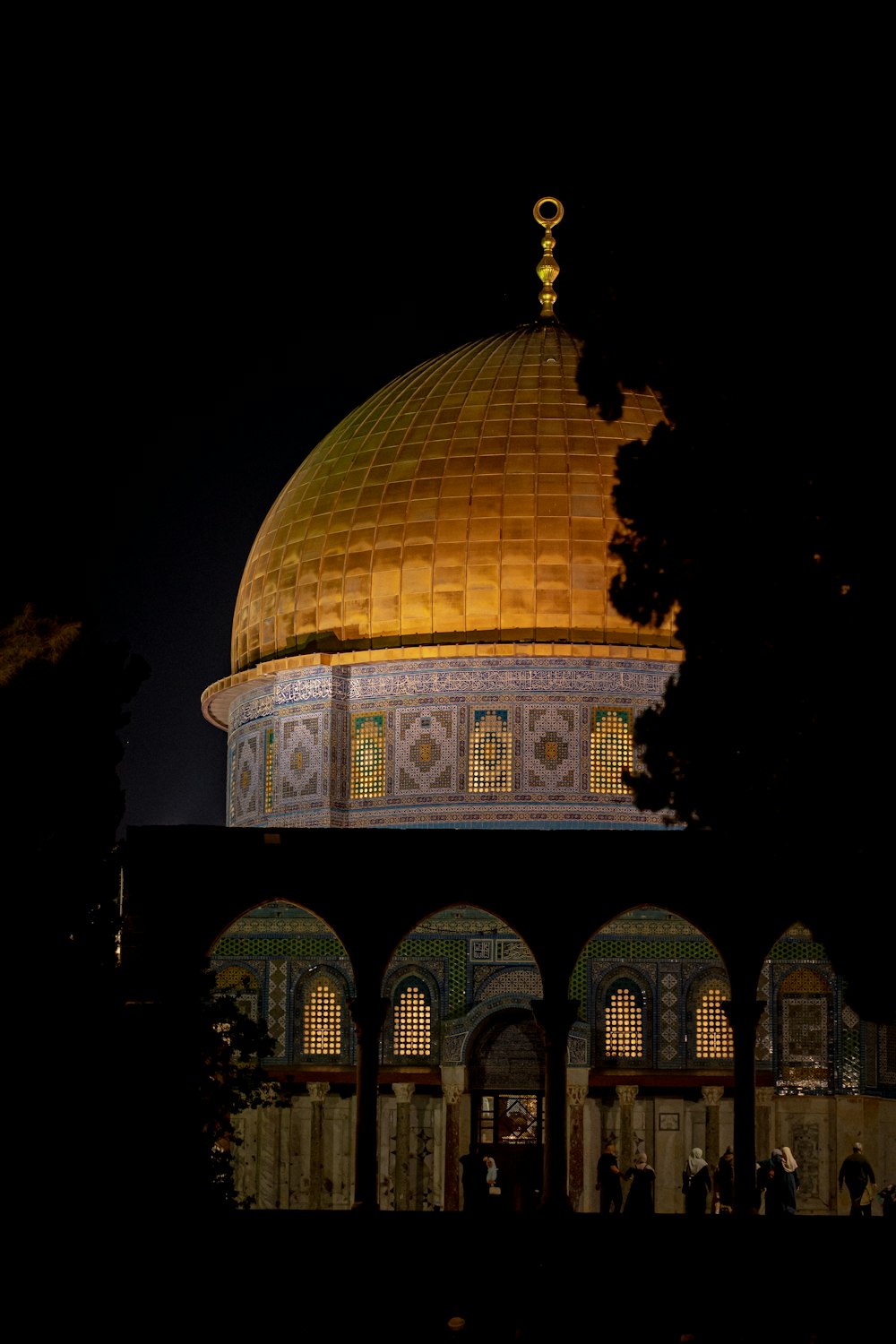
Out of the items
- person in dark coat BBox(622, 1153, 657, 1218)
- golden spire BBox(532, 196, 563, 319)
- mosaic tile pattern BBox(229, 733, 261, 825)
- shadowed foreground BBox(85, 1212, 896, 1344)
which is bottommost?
shadowed foreground BBox(85, 1212, 896, 1344)

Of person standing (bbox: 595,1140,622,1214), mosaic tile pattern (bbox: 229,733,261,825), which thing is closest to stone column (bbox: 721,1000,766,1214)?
person standing (bbox: 595,1140,622,1214)

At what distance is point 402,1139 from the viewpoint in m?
24.7

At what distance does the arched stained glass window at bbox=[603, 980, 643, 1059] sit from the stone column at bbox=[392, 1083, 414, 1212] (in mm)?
2168

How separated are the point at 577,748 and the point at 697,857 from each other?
11.6 feet

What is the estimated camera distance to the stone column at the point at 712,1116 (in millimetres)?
24641

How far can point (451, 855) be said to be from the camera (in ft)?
72.4

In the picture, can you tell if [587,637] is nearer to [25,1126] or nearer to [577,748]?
[577,748]

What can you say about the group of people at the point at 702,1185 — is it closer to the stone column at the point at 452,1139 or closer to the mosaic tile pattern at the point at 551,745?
the stone column at the point at 452,1139

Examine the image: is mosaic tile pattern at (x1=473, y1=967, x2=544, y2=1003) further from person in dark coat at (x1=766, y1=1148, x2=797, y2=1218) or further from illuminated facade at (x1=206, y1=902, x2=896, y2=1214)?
person in dark coat at (x1=766, y1=1148, x2=797, y2=1218)

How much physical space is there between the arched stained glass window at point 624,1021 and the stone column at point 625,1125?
15.5 inches

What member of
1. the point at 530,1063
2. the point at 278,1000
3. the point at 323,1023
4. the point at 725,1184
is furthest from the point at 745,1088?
the point at 278,1000

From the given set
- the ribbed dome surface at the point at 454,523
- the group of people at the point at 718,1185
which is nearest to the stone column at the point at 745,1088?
the group of people at the point at 718,1185

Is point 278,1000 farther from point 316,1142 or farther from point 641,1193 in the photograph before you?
point 641,1193

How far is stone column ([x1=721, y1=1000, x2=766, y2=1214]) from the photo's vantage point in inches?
796
